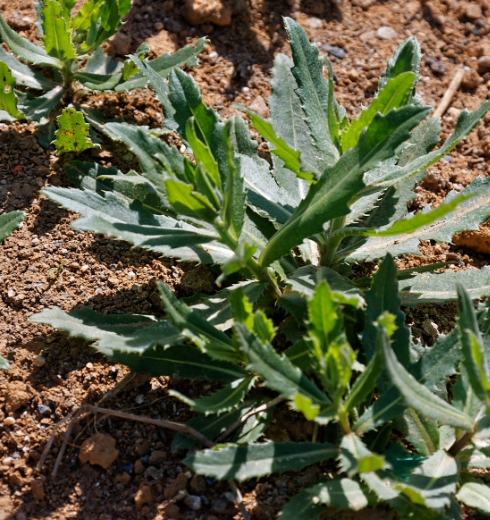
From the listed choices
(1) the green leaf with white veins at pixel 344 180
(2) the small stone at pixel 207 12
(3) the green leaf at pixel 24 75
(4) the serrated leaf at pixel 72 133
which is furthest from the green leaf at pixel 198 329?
(2) the small stone at pixel 207 12

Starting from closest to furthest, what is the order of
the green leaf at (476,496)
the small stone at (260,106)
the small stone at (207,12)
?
the green leaf at (476,496)
the small stone at (260,106)
the small stone at (207,12)

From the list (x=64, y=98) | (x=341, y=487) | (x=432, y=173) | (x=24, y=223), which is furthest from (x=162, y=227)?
(x=432, y=173)

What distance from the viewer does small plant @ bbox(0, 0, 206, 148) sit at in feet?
10.5

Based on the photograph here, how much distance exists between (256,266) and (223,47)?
68.0 inches

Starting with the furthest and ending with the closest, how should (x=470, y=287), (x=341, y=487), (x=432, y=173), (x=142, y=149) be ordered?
1. (x=432, y=173)
2. (x=470, y=287)
3. (x=142, y=149)
4. (x=341, y=487)

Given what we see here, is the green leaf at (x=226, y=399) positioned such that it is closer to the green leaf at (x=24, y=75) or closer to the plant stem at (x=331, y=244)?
the plant stem at (x=331, y=244)

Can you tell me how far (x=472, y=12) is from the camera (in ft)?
13.6

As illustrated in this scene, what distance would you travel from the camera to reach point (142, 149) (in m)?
2.50

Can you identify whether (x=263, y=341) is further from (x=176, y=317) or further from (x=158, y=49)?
(x=158, y=49)

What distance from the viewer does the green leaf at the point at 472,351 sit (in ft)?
6.95

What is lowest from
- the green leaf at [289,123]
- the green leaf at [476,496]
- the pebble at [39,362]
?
the pebble at [39,362]

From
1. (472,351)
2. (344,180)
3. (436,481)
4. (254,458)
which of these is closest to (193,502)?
(254,458)

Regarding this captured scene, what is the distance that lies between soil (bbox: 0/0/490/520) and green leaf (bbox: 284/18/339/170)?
29.3 inches

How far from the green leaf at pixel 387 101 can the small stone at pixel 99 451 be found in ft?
4.53
